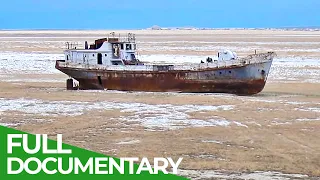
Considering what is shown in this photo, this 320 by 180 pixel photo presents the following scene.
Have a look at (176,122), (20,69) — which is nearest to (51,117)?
(176,122)

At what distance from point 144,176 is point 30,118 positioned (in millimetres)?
8300

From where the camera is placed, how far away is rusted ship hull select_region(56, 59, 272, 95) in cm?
2692

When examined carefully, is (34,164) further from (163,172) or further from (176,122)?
(176,122)

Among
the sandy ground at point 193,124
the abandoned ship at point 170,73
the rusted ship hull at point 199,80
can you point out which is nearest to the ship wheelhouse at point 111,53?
the abandoned ship at point 170,73

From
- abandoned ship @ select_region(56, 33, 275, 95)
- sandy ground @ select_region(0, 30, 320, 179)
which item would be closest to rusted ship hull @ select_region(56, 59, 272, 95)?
abandoned ship @ select_region(56, 33, 275, 95)

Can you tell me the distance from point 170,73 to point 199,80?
4.34 feet

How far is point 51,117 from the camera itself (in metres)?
20.0

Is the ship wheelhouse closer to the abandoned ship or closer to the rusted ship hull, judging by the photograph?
the abandoned ship

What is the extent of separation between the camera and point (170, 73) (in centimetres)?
2744

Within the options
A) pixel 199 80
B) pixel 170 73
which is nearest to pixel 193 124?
pixel 199 80

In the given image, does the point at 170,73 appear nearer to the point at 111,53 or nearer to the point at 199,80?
the point at 199,80

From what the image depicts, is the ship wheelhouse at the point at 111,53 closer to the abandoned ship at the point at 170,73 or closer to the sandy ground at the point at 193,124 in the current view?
the abandoned ship at the point at 170,73

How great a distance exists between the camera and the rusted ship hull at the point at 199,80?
2692cm

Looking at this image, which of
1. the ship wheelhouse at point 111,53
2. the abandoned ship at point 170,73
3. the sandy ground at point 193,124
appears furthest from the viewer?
the ship wheelhouse at point 111,53
